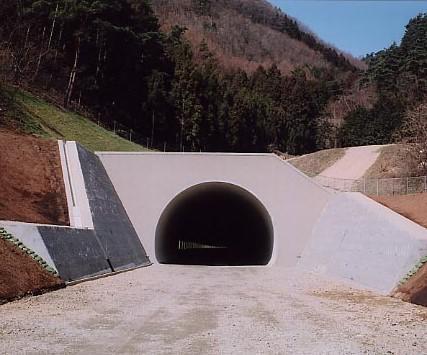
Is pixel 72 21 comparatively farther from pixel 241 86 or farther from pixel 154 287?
pixel 241 86

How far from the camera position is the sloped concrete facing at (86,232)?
12727 millimetres

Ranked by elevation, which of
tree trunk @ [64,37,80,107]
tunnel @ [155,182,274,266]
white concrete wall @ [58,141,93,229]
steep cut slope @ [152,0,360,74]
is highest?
steep cut slope @ [152,0,360,74]

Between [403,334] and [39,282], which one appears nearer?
[403,334]

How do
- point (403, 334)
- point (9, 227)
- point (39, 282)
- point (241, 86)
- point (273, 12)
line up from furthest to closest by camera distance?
point (273, 12)
point (241, 86)
point (9, 227)
point (39, 282)
point (403, 334)

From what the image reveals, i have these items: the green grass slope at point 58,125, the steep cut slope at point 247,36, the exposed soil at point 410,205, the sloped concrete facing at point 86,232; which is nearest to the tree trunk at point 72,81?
the green grass slope at point 58,125

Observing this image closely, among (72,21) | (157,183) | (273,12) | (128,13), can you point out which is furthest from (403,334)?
(273,12)

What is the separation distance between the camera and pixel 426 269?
43.5 feet

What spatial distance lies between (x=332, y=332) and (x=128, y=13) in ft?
129

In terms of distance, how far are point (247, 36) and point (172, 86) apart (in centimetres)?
9488

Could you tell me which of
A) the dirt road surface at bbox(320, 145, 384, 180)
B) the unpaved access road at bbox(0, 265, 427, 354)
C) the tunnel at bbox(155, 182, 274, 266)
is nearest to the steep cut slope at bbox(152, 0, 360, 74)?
the dirt road surface at bbox(320, 145, 384, 180)

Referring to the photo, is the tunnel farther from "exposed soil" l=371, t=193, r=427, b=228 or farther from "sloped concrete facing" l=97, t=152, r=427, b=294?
"exposed soil" l=371, t=193, r=427, b=228

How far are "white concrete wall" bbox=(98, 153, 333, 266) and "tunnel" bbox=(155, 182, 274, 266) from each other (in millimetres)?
668

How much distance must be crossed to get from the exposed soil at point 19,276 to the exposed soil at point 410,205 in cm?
1187

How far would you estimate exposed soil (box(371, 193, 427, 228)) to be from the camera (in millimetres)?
18047
